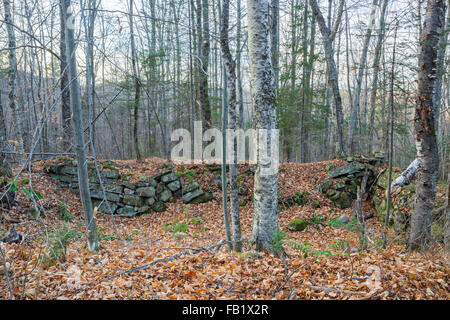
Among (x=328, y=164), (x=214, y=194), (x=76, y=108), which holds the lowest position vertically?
(x=214, y=194)

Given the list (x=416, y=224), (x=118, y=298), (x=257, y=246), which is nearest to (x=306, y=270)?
(x=257, y=246)

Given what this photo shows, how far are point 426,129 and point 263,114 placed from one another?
9.57ft

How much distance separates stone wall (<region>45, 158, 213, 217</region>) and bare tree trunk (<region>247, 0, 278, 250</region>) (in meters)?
6.51

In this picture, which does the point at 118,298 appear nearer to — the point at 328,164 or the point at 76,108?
the point at 76,108

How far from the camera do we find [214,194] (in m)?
10.4

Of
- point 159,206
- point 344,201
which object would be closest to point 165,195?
point 159,206

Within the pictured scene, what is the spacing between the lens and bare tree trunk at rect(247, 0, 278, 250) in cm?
370

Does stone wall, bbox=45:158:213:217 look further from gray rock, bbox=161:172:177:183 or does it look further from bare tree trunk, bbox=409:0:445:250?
bare tree trunk, bbox=409:0:445:250

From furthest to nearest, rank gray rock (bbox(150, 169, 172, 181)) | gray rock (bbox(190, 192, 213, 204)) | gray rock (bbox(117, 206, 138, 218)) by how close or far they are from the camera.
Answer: gray rock (bbox(150, 169, 172, 181)), gray rock (bbox(190, 192, 213, 204)), gray rock (bbox(117, 206, 138, 218))

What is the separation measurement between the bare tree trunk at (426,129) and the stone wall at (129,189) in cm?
703

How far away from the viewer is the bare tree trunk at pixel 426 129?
4270 mm

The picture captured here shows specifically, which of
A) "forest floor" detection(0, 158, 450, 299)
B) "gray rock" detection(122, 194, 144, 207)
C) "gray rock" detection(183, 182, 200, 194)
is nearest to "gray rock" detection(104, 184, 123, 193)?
"gray rock" detection(122, 194, 144, 207)
